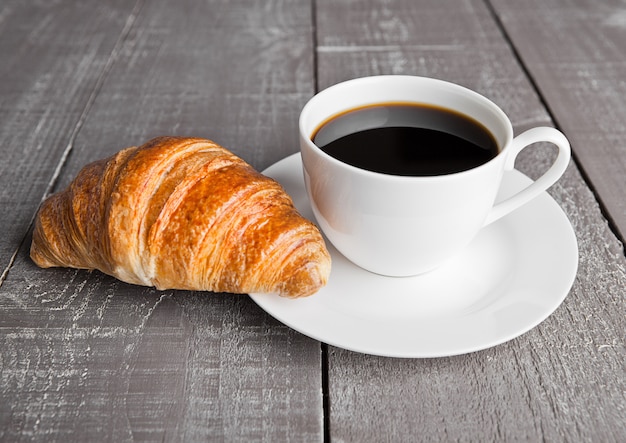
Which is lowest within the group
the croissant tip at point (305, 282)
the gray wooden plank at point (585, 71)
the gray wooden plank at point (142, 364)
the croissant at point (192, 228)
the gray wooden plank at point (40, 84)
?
the gray wooden plank at point (585, 71)

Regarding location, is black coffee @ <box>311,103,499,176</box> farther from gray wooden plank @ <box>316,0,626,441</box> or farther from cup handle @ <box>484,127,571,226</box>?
gray wooden plank @ <box>316,0,626,441</box>

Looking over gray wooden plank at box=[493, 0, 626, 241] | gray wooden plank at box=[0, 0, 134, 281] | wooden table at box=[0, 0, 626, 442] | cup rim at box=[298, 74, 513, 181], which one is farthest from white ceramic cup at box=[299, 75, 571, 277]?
gray wooden plank at box=[0, 0, 134, 281]

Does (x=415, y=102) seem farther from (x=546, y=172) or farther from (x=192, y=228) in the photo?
(x=192, y=228)

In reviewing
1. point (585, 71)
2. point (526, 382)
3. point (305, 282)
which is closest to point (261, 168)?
point (305, 282)

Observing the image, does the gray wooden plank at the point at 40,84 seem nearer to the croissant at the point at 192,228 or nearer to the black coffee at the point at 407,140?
the croissant at the point at 192,228

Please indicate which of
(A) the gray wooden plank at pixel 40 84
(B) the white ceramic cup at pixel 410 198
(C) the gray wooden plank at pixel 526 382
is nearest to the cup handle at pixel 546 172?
(B) the white ceramic cup at pixel 410 198

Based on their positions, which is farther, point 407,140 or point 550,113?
point 550,113
